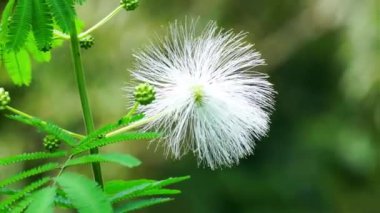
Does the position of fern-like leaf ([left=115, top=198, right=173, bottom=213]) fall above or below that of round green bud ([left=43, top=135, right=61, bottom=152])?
below

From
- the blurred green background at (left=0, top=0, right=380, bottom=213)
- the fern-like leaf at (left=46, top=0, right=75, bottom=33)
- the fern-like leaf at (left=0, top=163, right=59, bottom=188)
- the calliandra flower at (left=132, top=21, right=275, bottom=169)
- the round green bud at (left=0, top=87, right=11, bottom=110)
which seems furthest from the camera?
the blurred green background at (left=0, top=0, right=380, bottom=213)

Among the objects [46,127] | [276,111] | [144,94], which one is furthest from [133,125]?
[276,111]

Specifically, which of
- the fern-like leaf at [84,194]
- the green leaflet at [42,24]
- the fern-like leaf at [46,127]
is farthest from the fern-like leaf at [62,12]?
the fern-like leaf at [84,194]

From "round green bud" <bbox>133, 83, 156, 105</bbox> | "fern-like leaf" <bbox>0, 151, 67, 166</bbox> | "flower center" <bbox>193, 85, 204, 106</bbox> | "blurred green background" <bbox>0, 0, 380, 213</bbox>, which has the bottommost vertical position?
"fern-like leaf" <bbox>0, 151, 67, 166</bbox>

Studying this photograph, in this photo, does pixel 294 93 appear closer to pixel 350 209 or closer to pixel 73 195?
pixel 350 209

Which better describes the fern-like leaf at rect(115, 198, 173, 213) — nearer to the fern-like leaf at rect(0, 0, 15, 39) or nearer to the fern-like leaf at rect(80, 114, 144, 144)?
the fern-like leaf at rect(80, 114, 144, 144)

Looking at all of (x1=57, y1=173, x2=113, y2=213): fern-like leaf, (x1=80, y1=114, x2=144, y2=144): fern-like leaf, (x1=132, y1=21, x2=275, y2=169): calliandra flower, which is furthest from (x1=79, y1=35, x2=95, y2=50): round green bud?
(x1=57, y1=173, x2=113, y2=213): fern-like leaf
